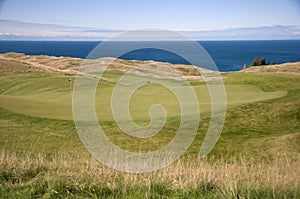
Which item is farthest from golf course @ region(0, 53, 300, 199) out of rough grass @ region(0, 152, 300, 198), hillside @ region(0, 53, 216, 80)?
hillside @ region(0, 53, 216, 80)

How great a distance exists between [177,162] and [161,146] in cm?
262

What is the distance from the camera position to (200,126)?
34.3 ft

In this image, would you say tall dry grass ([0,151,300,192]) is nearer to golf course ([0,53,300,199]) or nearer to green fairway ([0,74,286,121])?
golf course ([0,53,300,199])

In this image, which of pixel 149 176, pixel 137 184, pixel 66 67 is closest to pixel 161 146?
pixel 149 176

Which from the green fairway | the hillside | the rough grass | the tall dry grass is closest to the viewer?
the rough grass

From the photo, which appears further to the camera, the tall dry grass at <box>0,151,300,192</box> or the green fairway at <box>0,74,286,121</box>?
the green fairway at <box>0,74,286,121</box>

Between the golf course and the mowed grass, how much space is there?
0.01 m

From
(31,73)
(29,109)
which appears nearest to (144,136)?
(29,109)

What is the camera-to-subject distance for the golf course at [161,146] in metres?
4.04

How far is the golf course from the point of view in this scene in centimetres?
404

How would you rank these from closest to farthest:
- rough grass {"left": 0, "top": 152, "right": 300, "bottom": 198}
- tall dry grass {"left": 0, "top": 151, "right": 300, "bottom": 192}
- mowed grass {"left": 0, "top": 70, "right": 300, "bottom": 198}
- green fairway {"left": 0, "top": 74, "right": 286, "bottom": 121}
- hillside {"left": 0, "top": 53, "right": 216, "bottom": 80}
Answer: rough grass {"left": 0, "top": 152, "right": 300, "bottom": 198}, mowed grass {"left": 0, "top": 70, "right": 300, "bottom": 198}, tall dry grass {"left": 0, "top": 151, "right": 300, "bottom": 192}, green fairway {"left": 0, "top": 74, "right": 286, "bottom": 121}, hillside {"left": 0, "top": 53, "right": 216, "bottom": 80}

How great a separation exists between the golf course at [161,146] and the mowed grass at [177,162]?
0.01 meters

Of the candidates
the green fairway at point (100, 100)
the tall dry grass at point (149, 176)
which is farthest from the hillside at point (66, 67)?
the tall dry grass at point (149, 176)

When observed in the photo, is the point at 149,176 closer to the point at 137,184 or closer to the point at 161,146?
the point at 137,184
